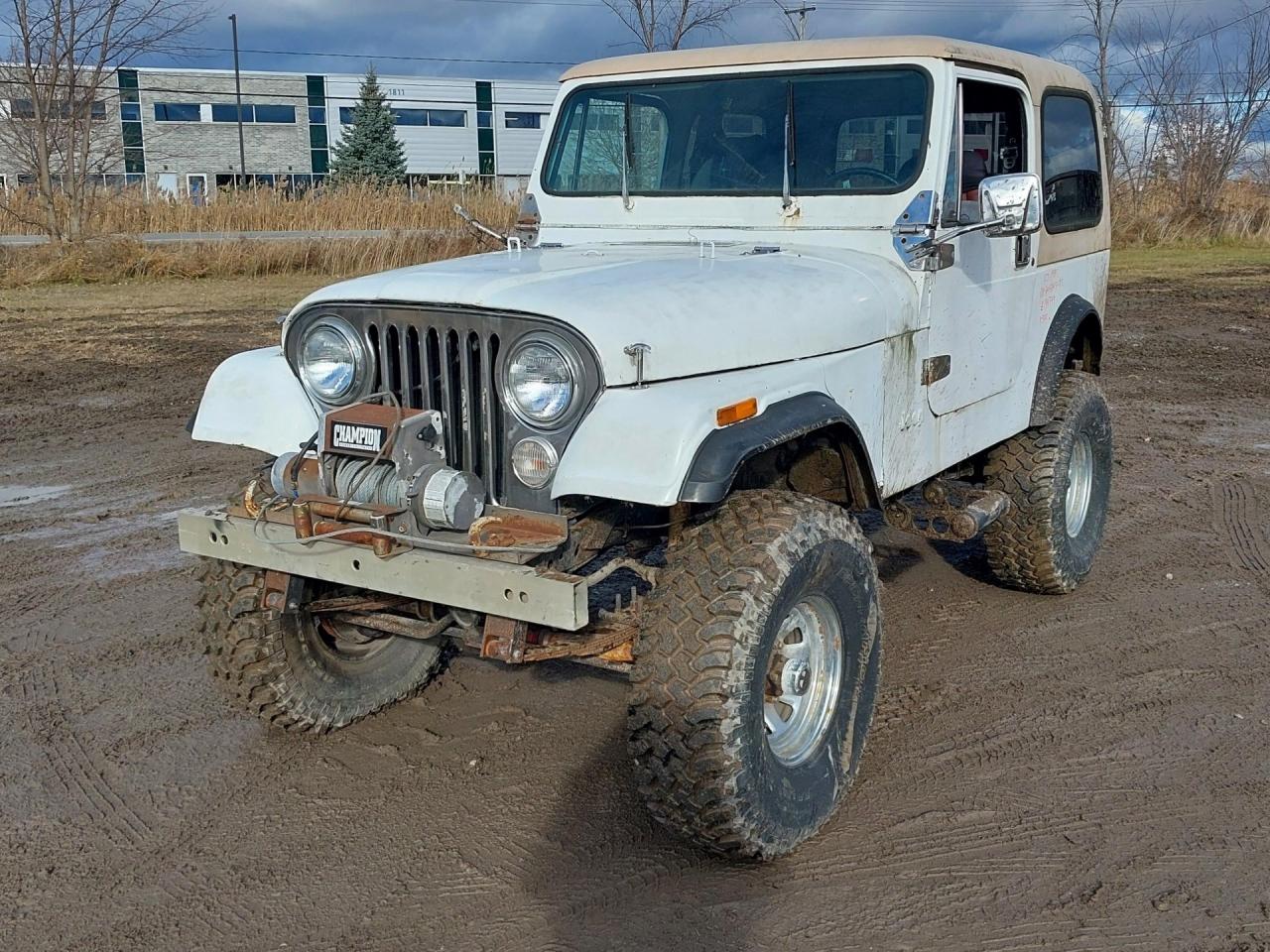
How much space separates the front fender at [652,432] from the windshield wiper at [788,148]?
4.09 ft

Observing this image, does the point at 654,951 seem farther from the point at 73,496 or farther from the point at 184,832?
the point at 73,496

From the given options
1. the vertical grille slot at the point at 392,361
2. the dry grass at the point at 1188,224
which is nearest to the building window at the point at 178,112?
the dry grass at the point at 1188,224

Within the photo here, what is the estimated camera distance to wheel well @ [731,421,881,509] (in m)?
3.76

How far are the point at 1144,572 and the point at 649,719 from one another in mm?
3676

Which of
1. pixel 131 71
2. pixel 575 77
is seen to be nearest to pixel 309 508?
pixel 575 77

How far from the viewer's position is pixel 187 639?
515 cm

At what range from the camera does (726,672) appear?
3.13 metres

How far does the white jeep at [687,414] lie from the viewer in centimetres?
321

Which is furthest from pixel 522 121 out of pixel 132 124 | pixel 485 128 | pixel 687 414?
pixel 687 414

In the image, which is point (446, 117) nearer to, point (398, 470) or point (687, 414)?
point (398, 470)

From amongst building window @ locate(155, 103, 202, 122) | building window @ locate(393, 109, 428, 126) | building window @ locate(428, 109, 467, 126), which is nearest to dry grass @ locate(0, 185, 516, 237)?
building window @ locate(155, 103, 202, 122)

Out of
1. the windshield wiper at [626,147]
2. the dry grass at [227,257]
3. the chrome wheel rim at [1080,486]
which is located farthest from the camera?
the dry grass at [227,257]

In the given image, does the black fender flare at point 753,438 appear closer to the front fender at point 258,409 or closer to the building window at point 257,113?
the front fender at point 258,409

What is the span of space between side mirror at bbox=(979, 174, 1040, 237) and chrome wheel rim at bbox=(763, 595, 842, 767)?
1475mm
